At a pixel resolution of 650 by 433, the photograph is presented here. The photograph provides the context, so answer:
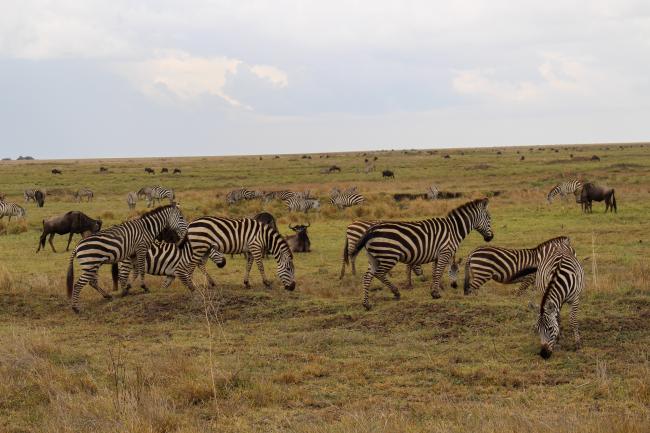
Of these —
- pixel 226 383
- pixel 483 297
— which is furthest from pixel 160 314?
pixel 483 297

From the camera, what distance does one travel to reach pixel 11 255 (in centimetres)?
2116

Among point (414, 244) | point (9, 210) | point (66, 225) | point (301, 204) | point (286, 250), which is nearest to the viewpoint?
point (414, 244)

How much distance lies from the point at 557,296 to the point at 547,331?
0.70 m

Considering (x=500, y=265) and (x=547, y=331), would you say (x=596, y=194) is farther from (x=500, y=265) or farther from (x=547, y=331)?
(x=547, y=331)

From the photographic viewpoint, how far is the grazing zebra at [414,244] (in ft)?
41.4

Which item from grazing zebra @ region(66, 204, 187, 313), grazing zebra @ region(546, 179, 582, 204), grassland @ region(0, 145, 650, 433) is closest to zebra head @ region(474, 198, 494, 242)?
grassland @ region(0, 145, 650, 433)

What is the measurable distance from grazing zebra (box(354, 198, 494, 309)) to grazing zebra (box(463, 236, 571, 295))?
2.30 feet

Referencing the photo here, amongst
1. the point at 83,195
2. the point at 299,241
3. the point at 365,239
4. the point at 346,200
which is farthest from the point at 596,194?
the point at 83,195

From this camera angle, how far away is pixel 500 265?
12.7m

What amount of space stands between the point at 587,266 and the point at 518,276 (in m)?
4.73

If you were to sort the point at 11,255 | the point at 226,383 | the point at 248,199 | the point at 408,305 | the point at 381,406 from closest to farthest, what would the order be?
the point at 381,406, the point at 226,383, the point at 408,305, the point at 11,255, the point at 248,199

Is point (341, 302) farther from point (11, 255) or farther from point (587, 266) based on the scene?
point (11, 255)

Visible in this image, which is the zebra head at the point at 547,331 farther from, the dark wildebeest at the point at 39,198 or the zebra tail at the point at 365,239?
the dark wildebeest at the point at 39,198

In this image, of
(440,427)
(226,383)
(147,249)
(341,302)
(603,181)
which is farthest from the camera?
(603,181)
